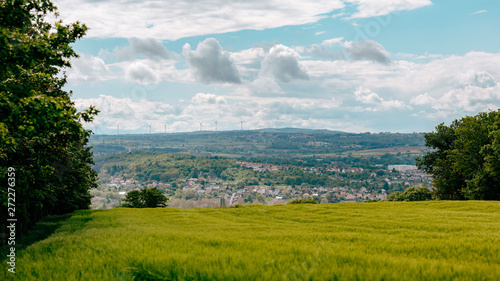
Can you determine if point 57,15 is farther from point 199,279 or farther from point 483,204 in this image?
point 483,204

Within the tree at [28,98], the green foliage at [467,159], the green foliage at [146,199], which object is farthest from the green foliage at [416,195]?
the tree at [28,98]

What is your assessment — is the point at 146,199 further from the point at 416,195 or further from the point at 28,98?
the point at 28,98

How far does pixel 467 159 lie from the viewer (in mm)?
57562

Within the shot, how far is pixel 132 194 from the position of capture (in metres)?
76.6

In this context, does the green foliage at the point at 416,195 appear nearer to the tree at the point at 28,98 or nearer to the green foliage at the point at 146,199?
the green foliage at the point at 146,199

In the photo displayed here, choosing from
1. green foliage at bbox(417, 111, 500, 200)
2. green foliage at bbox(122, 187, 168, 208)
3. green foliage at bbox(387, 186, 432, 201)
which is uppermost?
green foliage at bbox(417, 111, 500, 200)

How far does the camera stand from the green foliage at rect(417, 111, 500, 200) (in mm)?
51419

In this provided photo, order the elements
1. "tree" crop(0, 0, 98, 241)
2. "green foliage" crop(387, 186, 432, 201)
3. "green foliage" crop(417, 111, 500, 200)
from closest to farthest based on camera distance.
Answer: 1. "tree" crop(0, 0, 98, 241)
2. "green foliage" crop(417, 111, 500, 200)
3. "green foliage" crop(387, 186, 432, 201)

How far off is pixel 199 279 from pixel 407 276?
3.74m

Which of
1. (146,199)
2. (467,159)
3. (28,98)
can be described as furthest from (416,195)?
(28,98)

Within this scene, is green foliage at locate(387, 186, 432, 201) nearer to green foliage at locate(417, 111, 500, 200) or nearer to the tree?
green foliage at locate(417, 111, 500, 200)

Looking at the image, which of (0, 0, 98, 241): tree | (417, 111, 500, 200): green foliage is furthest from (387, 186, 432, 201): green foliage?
(0, 0, 98, 241): tree

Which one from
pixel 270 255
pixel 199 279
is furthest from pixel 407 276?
pixel 199 279

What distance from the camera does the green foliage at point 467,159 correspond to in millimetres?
51419
